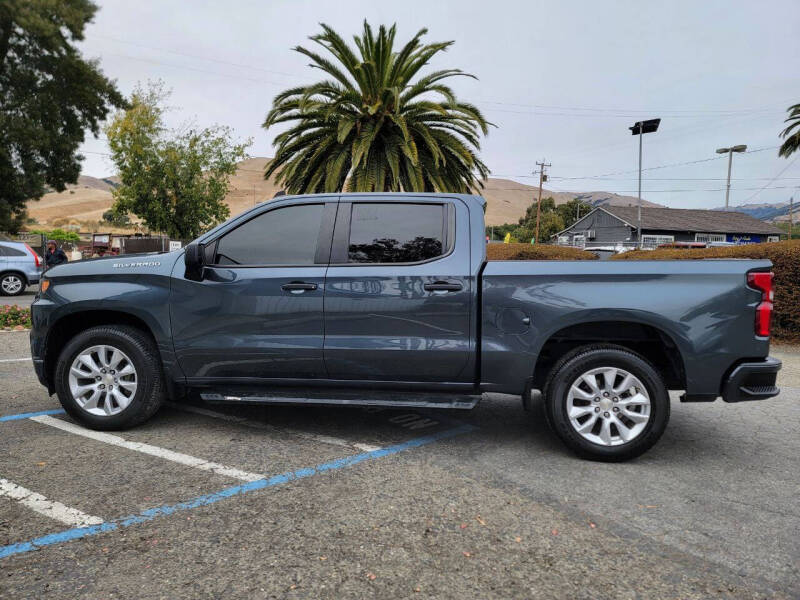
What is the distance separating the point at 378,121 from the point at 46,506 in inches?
668

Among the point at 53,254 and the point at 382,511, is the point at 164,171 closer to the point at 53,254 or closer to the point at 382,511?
the point at 53,254

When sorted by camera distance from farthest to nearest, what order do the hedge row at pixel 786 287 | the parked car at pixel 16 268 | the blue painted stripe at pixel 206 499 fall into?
1. the parked car at pixel 16 268
2. the hedge row at pixel 786 287
3. the blue painted stripe at pixel 206 499

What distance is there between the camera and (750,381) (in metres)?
3.87

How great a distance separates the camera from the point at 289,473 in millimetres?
3680

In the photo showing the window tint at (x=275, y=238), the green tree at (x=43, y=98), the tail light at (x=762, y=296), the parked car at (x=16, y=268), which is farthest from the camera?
the green tree at (x=43, y=98)

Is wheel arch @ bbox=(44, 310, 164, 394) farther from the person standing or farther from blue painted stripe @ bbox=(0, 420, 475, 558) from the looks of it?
the person standing

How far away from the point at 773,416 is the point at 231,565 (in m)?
5.14

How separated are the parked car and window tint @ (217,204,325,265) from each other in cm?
1540

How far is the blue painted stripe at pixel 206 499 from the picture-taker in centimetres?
278

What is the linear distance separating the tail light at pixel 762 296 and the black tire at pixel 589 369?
2.40ft

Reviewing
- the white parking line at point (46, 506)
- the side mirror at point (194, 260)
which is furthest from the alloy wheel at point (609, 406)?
the white parking line at point (46, 506)

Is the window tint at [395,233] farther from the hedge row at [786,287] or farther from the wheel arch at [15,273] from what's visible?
the wheel arch at [15,273]

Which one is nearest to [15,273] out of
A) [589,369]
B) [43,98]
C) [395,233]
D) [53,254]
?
[53,254]

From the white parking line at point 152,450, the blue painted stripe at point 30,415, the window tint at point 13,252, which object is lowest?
the white parking line at point 152,450
